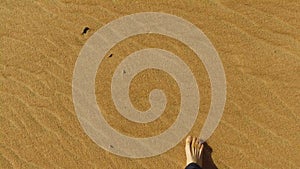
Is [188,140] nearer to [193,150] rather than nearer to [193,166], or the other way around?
[193,150]

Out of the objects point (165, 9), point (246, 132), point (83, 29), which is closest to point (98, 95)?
point (83, 29)

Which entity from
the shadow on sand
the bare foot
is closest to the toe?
the bare foot

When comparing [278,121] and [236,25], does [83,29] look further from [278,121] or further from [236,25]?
[278,121]

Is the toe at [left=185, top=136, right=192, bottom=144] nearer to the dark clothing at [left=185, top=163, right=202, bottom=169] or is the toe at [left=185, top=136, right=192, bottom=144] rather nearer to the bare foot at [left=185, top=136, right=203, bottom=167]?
the bare foot at [left=185, top=136, right=203, bottom=167]

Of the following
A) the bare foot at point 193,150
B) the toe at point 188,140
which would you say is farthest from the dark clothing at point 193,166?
the toe at point 188,140

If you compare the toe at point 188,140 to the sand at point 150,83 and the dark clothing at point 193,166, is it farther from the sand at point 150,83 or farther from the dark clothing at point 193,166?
the dark clothing at point 193,166

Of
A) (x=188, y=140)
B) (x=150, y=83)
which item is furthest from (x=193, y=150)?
(x=150, y=83)
